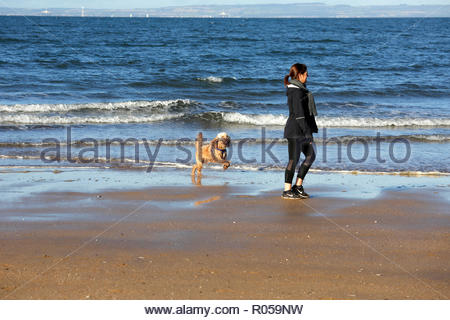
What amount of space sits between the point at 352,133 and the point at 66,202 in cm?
881

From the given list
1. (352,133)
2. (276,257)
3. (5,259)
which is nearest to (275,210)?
(276,257)

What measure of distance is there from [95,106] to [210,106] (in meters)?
3.69

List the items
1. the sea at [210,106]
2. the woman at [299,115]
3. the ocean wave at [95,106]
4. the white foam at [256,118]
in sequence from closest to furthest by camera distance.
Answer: the woman at [299,115] → the sea at [210,106] → the white foam at [256,118] → the ocean wave at [95,106]

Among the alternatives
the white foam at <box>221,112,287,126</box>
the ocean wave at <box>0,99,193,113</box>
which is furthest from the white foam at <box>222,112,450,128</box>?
the ocean wave at <box>0,99,193,113</box>

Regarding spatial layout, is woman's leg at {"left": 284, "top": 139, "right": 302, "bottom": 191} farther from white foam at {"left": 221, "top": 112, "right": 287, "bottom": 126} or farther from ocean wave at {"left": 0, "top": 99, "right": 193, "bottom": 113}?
ocean wave at {"left": 0, "top": 99, "right": 193, "bottom": 113}

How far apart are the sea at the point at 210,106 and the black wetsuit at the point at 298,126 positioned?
2677mm

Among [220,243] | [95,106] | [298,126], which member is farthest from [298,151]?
[95,106]

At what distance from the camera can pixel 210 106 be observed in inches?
727

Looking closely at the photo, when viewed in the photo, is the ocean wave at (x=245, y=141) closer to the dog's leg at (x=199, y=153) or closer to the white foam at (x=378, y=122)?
the white foam at (x=378, y=122)

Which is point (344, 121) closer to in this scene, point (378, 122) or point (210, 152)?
point (378, 122)

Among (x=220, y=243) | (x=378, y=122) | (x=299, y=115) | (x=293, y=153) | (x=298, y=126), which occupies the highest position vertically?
(x=299, y=115)

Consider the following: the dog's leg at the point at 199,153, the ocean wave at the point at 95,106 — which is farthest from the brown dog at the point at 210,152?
the ocean wave at the point at 95,106

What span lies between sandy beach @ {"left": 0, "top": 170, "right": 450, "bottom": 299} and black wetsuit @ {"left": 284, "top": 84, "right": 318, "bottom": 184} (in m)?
0.61

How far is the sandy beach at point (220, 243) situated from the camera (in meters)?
4.30
